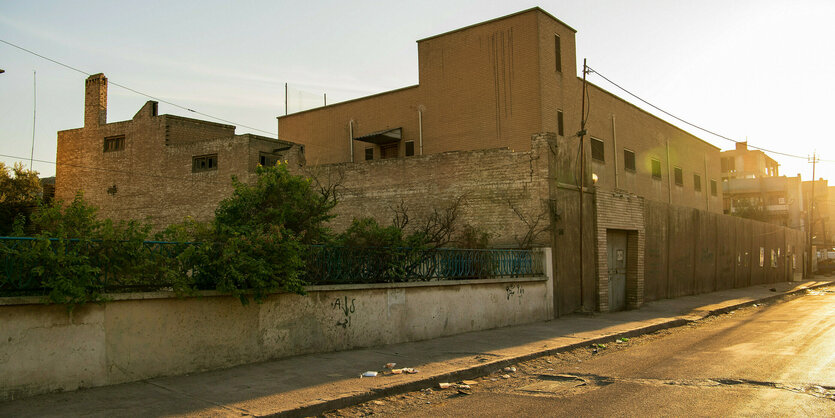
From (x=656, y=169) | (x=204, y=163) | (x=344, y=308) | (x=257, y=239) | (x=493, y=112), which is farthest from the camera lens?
(x=656, y=169)

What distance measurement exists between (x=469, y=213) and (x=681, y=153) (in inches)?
1069

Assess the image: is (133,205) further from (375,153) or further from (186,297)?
(186,297)

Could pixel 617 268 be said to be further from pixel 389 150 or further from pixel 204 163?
pixel 204 163

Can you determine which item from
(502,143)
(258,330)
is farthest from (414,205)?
(258,330)


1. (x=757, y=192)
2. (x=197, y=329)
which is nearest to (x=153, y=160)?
(x=197, y=329)

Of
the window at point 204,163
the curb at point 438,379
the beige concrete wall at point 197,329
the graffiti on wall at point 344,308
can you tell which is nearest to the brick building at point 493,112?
the window at point 204,163

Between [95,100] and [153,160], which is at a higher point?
[95,100]

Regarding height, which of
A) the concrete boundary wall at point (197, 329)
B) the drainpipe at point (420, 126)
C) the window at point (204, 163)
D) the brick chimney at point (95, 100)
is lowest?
the concrete boundary wall at point (197, 329)

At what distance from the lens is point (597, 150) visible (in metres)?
29.7

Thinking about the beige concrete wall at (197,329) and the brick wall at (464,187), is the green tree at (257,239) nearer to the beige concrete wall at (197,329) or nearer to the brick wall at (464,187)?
the beige concrete wall at (197,329)

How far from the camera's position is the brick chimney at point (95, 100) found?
33469mm

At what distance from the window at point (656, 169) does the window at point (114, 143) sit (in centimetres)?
2992

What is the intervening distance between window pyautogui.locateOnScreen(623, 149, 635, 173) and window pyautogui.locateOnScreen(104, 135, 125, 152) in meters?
27.0

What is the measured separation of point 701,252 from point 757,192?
44.6m
